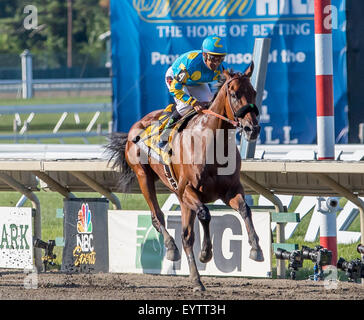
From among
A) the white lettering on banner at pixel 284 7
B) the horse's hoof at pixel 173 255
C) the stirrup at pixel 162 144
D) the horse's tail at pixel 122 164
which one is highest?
the white lettering on banner at pixel 284 7

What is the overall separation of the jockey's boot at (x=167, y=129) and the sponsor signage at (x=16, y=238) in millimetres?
1542

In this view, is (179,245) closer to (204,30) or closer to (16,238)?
(16,238)

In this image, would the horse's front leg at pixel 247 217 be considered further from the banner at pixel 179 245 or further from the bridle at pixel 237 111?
the banner at pixel 179 245

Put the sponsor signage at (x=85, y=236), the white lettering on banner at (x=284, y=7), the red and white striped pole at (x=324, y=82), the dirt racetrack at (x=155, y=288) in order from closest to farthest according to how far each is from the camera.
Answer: the dirt racetrack at (x=155, y=288) → the red and white striped pole at (x=324, y=82) → the sponsor signage at (x=85, y=236) → the white lettering on banner at (x=284, y=7)

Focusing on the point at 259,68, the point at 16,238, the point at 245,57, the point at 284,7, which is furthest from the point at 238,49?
the point at 16,238

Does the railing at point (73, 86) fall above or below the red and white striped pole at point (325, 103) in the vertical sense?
above

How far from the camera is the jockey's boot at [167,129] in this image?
701 centimetres

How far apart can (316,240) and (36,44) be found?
30.5m

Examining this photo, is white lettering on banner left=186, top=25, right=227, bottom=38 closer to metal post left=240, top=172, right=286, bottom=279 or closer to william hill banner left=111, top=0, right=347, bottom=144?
william hill banner left=111, top=0, right=347, bottom=144

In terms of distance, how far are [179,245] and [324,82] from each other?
1.62 meters

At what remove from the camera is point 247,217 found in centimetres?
627

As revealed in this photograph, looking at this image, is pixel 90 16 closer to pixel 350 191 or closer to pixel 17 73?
pixel 17 73

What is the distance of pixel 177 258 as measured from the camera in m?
7.04

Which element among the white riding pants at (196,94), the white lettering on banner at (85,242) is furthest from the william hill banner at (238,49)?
the white riding pants at (196,94)
